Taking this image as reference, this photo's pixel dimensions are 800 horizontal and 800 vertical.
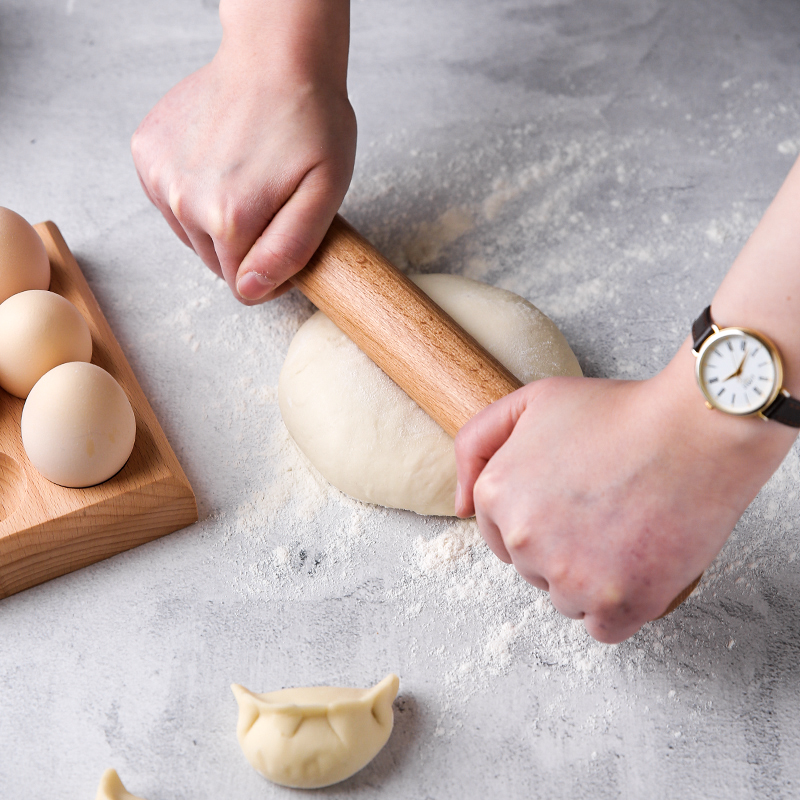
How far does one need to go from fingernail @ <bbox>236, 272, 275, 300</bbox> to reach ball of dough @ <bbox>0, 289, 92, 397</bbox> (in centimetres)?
30

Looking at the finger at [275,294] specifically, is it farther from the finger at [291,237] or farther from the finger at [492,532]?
the finger at [492,532]

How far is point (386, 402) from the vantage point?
53.7 inches

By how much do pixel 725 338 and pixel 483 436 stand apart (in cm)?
34

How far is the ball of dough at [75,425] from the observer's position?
1.19 metres

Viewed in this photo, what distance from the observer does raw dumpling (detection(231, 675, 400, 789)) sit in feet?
3.41

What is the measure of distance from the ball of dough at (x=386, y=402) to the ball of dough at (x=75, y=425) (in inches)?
13.0

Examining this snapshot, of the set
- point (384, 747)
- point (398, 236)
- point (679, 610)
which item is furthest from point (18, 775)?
point (398, 236)

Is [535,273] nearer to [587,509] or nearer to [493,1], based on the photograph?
[587,509]

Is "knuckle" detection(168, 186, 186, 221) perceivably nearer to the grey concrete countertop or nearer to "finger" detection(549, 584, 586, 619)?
the grey concrete countertop

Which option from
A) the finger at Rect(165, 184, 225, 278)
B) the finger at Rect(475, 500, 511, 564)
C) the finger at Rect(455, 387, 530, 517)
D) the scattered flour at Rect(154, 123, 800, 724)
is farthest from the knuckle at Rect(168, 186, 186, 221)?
the finger at Rect(475, 500, 511, 564)

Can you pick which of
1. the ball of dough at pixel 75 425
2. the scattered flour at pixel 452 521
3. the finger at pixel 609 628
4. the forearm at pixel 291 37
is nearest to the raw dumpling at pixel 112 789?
the scattered flour at pixel 452 521

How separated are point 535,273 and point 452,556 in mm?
753

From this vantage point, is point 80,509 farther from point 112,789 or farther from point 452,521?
point 452,521

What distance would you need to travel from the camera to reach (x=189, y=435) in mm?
1495
